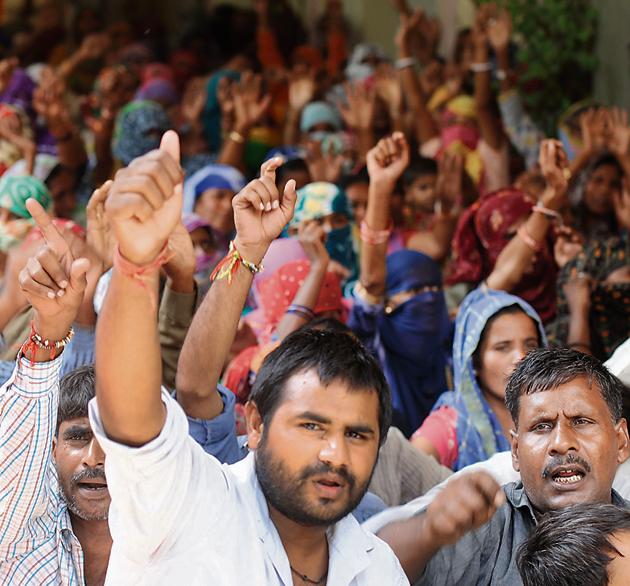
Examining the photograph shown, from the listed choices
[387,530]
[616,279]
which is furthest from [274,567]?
[616,279]

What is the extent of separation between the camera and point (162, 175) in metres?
1.68

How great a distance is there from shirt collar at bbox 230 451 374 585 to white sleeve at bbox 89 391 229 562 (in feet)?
0.73

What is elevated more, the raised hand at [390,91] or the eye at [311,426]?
the eye at [311,426]

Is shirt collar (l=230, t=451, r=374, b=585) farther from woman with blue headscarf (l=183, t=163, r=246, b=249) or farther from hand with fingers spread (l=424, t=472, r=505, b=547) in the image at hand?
woman with blue headscarf (l=183, t=163, r=246, b=249)

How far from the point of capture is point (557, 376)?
2641 millimetres

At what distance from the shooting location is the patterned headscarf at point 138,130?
22.1ft

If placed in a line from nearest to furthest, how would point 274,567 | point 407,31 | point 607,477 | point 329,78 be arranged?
1. point 274,567
2. point 607,477
3. point 407,31
4. point 329,78

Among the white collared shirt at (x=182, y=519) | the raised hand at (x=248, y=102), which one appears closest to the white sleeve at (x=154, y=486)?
the white collared shirt at (x=182, y=519)

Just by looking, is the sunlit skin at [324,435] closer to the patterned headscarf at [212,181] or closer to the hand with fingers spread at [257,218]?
the hand with fingers spread at [257,218]

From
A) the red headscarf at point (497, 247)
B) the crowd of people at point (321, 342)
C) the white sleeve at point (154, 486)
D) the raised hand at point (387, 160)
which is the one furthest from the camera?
the red headscarf at point (497, 247)

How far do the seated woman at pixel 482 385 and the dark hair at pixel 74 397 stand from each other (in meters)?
1.32

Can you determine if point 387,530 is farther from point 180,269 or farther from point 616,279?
point 616,279

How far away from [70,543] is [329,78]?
6.16 meters

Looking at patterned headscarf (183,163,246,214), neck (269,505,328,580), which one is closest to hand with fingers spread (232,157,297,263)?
neck (269,505,328,580)
